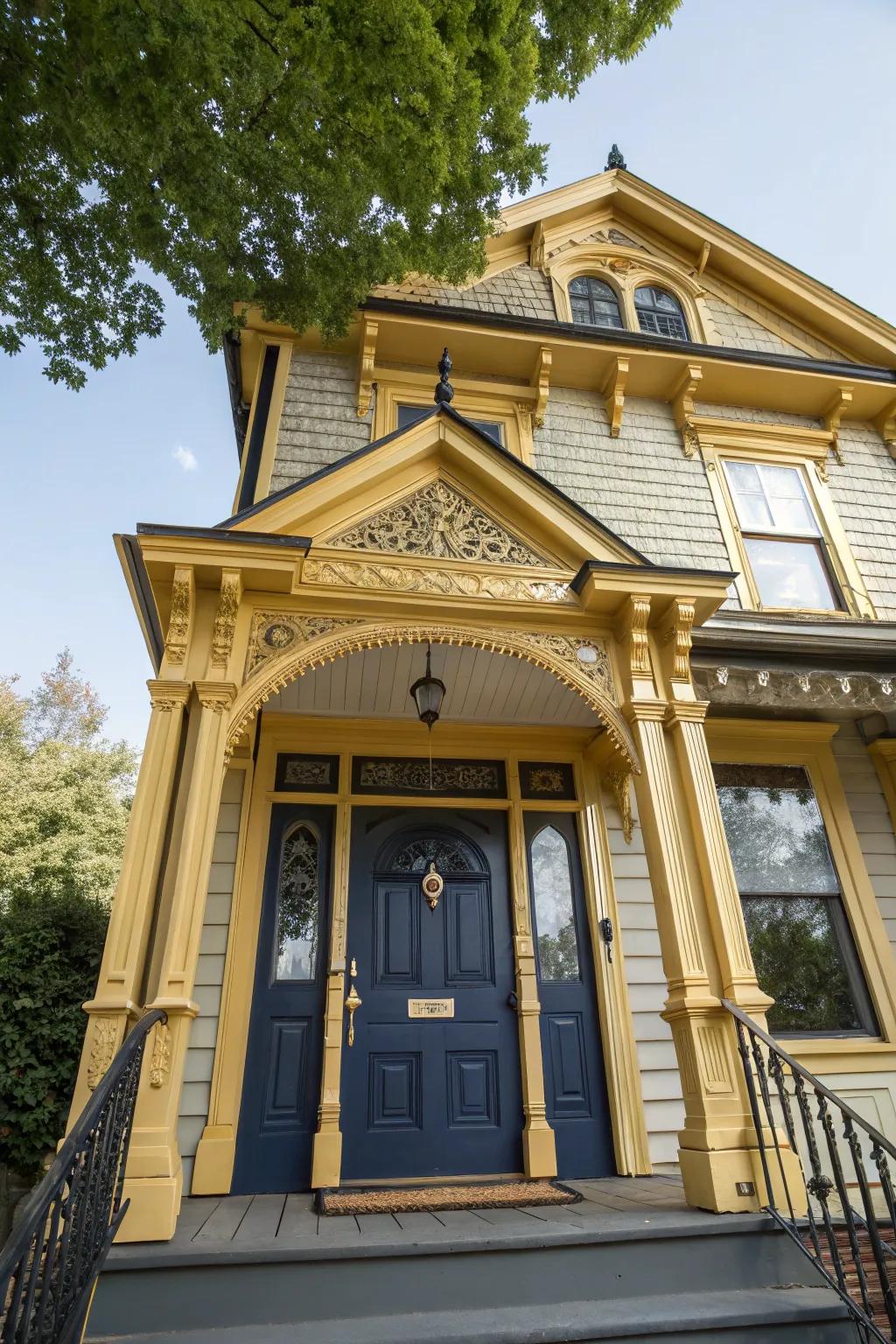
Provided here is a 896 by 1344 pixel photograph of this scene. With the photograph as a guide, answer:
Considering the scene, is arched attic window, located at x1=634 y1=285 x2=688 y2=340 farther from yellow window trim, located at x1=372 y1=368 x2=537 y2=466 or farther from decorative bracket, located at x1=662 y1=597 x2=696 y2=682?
decorative bracket, located at x1=662 y1=597 x2=696 y2=682

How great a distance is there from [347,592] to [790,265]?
7.03 meters

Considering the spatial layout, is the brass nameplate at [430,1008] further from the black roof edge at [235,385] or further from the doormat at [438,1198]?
the black roof edge at [235,385]

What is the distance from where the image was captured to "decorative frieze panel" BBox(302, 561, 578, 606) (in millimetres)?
4543

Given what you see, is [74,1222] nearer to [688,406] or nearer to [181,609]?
[181,609]

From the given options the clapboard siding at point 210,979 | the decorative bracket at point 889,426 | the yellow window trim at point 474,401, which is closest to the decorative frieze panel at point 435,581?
the clapboard siding at point 210,979

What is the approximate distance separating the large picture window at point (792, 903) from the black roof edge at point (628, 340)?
412 centimetres

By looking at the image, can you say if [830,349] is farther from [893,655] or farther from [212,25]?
[212,25]

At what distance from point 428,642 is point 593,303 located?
17.3 feet

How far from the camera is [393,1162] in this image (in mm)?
4816

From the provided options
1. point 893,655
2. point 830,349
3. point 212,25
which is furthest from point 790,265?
point 212,25

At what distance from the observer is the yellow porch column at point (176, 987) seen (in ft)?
9.96

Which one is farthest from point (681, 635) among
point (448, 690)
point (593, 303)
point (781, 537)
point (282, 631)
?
point (593, 303)

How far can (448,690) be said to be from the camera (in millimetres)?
5555

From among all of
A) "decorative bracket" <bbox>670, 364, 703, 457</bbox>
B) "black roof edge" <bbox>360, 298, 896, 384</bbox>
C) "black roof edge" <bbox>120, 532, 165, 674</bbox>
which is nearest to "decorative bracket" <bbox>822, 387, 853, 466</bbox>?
"black roof edge" <bbox>360, 298, 896, 384</bbox>
